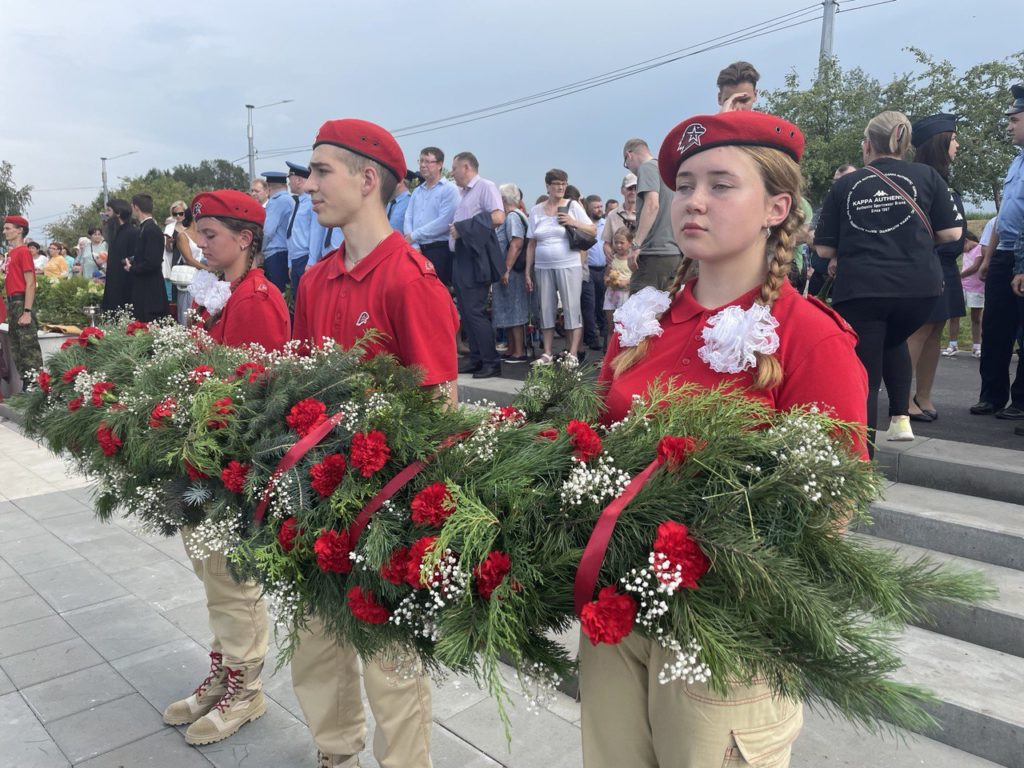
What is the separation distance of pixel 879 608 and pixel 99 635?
12.7ft

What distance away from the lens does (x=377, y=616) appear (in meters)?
1.55

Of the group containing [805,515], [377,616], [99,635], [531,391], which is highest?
[531,391]

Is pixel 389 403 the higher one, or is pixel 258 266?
pixel 258 266

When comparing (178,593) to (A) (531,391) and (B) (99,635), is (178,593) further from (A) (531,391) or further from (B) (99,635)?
(A) (531,391)

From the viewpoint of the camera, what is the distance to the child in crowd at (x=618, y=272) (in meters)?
7.66

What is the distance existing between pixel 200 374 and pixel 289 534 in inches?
26.7

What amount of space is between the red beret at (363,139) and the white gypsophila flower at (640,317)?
108 centimetres

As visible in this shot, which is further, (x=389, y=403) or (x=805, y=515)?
(x=389, y=403)

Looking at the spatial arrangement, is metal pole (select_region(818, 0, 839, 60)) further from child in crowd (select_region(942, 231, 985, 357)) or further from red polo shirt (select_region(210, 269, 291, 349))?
red polo shirt (select_region(210, 269, 291, 349))

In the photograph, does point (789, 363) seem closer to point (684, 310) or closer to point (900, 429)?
point (684, 310)

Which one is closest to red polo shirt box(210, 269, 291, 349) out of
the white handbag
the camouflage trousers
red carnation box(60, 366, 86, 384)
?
red carnation box(60, 366, 86, 384)

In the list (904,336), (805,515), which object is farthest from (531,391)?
(904,336)

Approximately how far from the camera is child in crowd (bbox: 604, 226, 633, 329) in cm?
766

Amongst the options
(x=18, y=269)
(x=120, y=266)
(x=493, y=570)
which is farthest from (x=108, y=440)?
(x=18, y=269)
